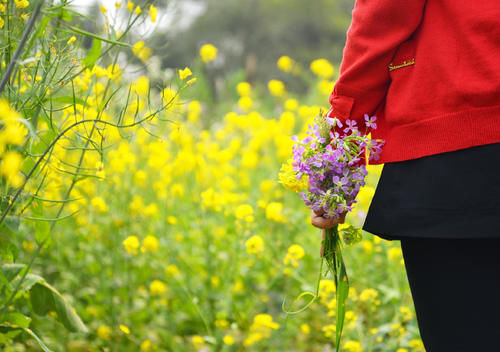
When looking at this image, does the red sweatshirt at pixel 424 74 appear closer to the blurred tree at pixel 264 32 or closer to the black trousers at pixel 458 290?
the black trousers at pixel 458 290

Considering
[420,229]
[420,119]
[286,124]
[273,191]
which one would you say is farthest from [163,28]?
[286,124]

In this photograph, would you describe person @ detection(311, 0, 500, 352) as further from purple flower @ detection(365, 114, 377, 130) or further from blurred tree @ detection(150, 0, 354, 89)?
blurred tree @ detection(150, 0, 354, 89)

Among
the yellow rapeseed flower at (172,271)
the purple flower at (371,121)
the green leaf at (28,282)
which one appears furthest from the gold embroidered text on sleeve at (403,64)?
the yellow rapeseed flower at (172,271)

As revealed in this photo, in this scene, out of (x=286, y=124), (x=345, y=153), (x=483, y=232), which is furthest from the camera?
(x=286, y=124)

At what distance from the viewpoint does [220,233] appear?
2465 mm

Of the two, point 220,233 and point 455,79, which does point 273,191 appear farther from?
point 455,79

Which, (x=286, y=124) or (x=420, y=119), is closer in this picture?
(x=420, y=119)

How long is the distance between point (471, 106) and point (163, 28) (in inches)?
42.4

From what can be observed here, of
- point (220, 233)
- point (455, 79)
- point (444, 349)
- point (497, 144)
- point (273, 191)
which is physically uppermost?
point (273, 191)

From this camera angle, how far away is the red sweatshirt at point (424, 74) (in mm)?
961

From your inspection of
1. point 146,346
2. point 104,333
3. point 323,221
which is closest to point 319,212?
point 323,221

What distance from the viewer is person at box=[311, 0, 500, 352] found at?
0.95 m

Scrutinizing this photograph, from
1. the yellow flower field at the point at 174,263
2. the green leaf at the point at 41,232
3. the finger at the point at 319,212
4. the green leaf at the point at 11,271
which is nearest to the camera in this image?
the finger at the point at 319,212

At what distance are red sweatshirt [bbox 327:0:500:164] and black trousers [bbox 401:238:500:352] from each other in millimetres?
200
